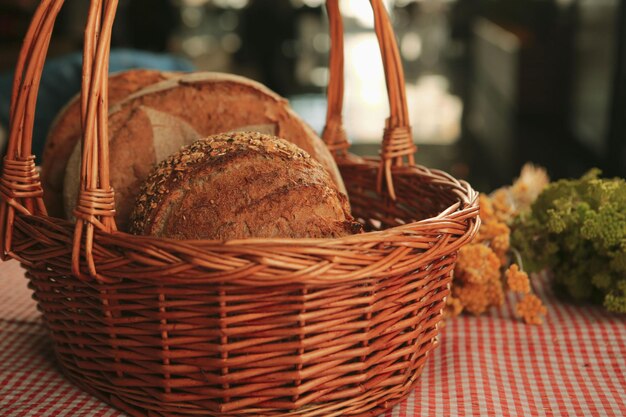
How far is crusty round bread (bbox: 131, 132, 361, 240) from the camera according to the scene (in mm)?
850

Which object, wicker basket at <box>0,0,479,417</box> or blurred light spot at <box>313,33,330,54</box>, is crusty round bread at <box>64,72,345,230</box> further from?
blurred light spot at <box>313,33,330,54</box>

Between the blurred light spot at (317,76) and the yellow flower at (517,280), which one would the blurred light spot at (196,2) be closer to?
the blurred light spot at (317,76)

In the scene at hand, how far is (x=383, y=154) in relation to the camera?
1.15 metres

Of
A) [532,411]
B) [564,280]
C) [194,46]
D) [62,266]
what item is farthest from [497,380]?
[194,46]

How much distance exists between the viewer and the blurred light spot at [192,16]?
5160 mm

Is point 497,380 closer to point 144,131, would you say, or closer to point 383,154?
point 383,154

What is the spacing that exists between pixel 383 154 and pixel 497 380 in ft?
1.37

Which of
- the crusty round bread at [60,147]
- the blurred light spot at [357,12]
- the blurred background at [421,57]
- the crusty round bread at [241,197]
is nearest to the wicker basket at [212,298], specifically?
the crusty round bread at [241,197]

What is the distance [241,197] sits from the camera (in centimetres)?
86

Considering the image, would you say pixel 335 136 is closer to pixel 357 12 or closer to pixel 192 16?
pixel 357 12

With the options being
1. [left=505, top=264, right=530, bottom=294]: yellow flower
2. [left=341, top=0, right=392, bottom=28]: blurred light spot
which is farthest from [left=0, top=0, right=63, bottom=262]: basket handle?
[left=341, top=0, right=392, bottom=28]: blurred light spot

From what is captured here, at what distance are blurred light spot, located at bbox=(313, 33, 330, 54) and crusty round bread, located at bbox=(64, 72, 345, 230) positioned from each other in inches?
162

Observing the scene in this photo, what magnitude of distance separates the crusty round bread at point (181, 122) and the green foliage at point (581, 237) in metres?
0.40

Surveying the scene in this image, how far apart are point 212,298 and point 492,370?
1.67ft
